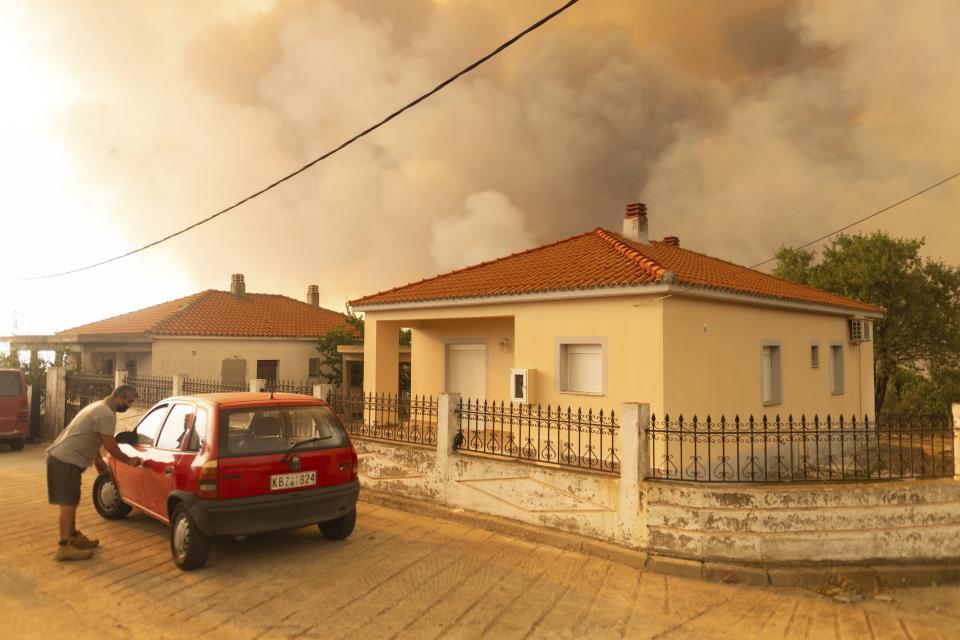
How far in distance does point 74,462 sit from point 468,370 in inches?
348

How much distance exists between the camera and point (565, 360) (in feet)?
35.6

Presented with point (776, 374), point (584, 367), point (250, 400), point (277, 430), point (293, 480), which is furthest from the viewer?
point (776, 374)

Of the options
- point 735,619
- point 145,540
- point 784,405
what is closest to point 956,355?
point 784,405

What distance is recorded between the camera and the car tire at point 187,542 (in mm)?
5555

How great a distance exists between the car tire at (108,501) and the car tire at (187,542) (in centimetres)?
199

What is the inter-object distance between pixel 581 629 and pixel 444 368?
1001 centimetres

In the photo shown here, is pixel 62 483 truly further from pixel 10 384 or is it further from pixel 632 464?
pixel 10 384

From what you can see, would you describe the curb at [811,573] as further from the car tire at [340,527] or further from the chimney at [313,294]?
the chimney at [313,294]

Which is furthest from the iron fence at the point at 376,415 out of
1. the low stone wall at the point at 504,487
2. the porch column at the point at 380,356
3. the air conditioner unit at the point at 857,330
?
the air conditioner unit at the point at 857,330

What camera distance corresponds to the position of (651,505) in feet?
20.2

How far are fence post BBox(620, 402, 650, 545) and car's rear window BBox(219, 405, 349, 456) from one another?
2.96 meters

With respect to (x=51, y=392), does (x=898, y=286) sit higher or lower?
higher

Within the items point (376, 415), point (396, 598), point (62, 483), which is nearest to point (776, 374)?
point (376, 415)

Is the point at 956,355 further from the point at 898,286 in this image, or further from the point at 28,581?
the point at 28,581
